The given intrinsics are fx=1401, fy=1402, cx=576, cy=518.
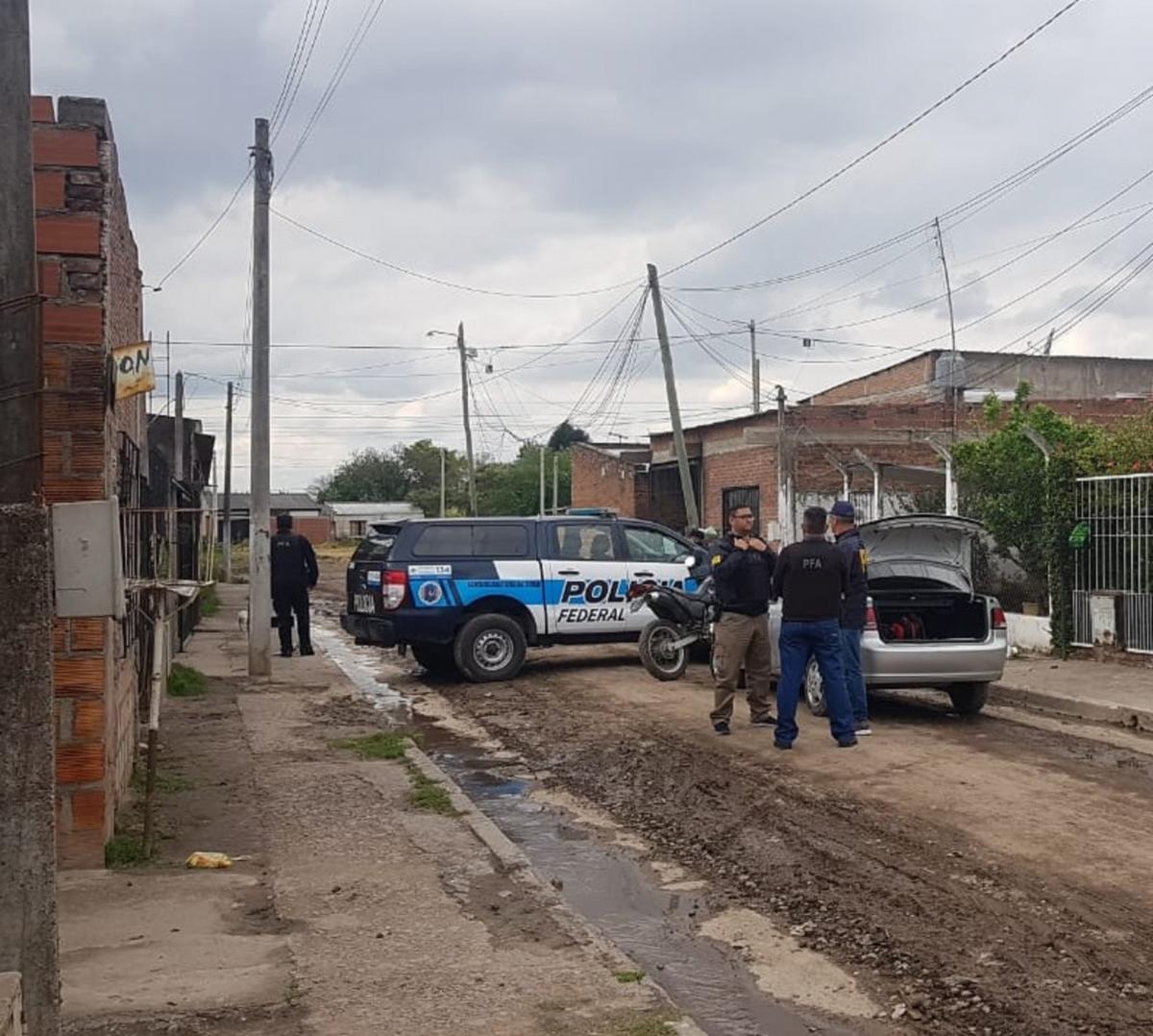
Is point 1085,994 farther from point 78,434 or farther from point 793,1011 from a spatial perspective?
point 78,434

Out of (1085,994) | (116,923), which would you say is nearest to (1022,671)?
(1085,994)

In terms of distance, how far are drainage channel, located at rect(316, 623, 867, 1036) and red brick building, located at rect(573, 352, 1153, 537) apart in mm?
12155

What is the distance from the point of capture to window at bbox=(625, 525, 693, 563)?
17.0 meters

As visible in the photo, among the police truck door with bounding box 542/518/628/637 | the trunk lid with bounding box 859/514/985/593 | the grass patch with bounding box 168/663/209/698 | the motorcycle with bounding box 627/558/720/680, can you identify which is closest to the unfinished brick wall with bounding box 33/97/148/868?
the trunk lid with bounding box 859/514/985/593

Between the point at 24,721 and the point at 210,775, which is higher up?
the point at 24,721

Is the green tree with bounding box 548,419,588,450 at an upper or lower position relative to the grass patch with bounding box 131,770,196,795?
upper

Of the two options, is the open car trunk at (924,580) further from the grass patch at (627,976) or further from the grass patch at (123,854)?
the grass patch at (627,976)

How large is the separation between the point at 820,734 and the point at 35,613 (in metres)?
8.06

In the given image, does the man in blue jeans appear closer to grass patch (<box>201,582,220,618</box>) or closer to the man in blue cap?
the man in blue cap

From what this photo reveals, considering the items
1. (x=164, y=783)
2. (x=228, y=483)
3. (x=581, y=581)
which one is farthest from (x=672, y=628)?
(x=228, y=483)

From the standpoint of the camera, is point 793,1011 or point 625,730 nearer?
point 793,1011

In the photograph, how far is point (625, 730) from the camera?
40.4 feet

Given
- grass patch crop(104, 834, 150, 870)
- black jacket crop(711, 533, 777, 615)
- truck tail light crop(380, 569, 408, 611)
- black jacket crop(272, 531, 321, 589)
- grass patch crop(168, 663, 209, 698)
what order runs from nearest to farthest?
grass patch crop(104, 834, 150, 870), black jacket crop(711, 533, 777, 615), grass patch crop(168, 663, 209, 698), truck tail light crop(380, 569, 408, 611), black jacket crop(272, 531, 321, 589)

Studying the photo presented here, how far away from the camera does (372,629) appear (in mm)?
15812
